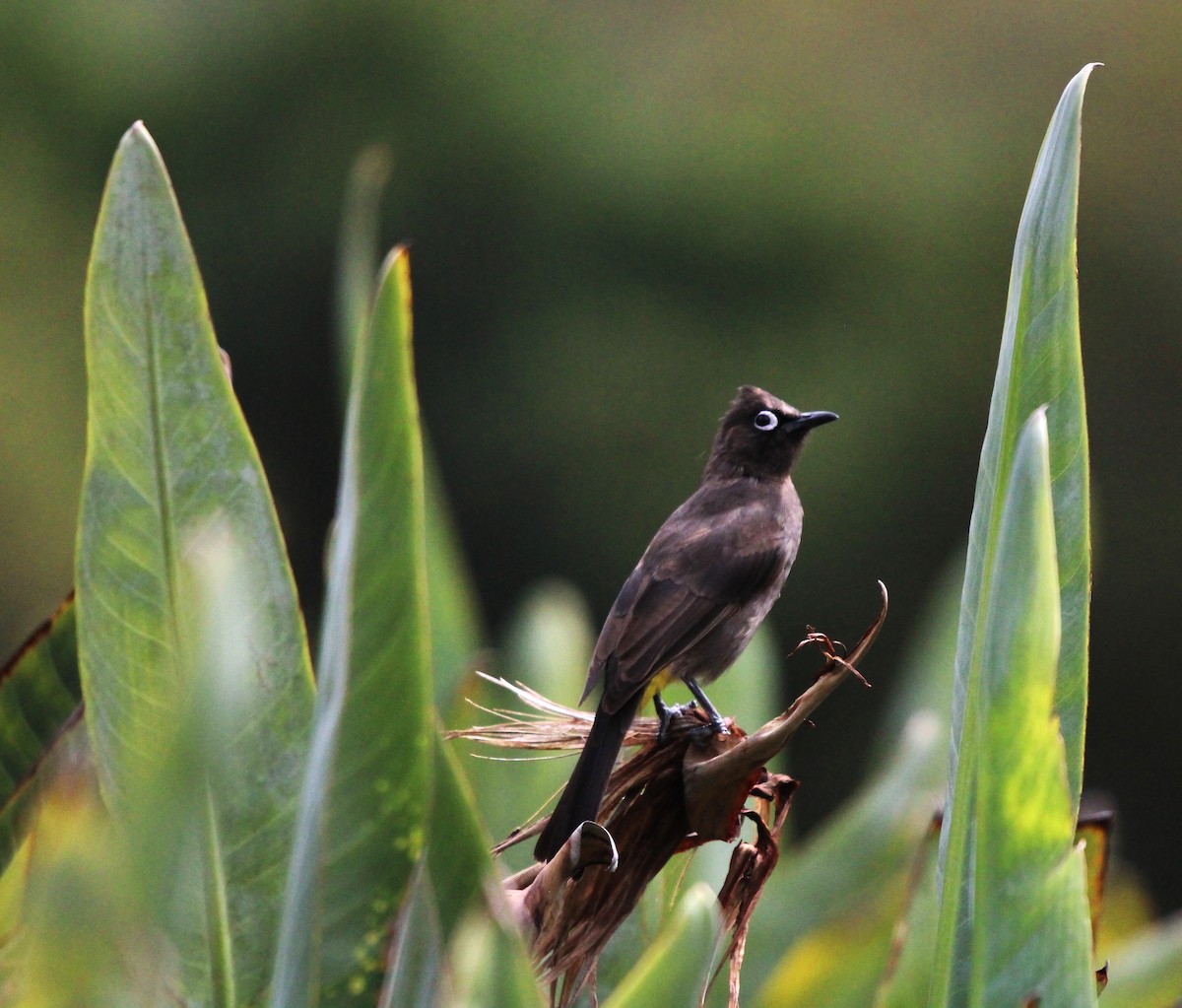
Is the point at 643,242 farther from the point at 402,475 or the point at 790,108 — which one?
the point at 402,475

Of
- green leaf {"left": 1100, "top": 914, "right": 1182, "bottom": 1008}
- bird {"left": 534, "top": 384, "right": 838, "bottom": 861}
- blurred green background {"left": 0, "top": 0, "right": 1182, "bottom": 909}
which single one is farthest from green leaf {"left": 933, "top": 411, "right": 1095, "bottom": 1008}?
blurred green background {"left": 0, "top": 0, "right": 1182, "bottom": 909}

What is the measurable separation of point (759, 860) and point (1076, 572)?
41 cm

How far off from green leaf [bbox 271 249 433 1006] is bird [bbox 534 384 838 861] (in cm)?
62

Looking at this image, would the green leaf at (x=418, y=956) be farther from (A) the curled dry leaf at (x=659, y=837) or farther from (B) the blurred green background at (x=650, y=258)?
(B) the blurred green background at (x=650, y=258)

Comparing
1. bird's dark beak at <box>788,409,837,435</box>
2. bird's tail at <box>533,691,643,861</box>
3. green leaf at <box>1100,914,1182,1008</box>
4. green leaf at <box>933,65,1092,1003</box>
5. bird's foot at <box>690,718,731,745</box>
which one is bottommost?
green leaf at <box>1100,914,1182,1008</box>

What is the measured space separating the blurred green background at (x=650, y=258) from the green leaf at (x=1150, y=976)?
5.86 m

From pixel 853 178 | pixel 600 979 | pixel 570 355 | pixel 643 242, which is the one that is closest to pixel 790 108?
pixel 853 178

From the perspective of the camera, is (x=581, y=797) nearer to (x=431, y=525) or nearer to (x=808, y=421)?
(x=431, y=525)

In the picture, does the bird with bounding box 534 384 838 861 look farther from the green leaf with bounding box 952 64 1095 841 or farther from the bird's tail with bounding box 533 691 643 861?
the green leaf with bounding box 952 64 1095 841

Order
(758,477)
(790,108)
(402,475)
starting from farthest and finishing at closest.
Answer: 1. (790,108)
2. (758,477)
3. (402,475)

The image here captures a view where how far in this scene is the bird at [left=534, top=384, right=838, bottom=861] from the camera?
212cm

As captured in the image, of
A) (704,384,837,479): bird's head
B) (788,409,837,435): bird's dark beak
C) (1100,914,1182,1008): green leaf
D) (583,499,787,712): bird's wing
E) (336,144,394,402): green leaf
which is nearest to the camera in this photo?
(1100,914,1182,1008): green leaf

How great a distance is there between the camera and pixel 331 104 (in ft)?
30.1

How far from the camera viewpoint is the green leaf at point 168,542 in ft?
3.93
